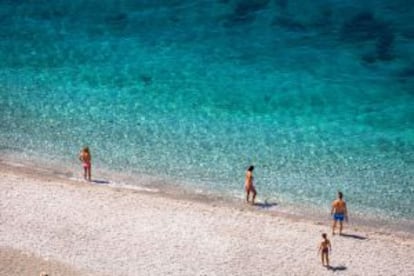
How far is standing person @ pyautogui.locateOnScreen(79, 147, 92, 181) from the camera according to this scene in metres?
33.4

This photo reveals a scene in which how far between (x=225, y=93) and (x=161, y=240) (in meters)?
15.0

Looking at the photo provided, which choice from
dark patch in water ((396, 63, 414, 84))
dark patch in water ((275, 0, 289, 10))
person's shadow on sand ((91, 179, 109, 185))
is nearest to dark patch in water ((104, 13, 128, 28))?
dark patch in water ((275, 0, 289, 10))

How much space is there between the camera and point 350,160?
116 feet

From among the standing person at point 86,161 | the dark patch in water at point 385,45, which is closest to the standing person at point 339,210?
the standing person at point 86,161

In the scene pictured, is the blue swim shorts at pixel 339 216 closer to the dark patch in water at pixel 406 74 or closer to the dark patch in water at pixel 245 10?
the dark patch in water at pixel 406 74

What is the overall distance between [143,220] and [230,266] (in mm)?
4520

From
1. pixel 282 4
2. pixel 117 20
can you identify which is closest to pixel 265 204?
pixel 282 4

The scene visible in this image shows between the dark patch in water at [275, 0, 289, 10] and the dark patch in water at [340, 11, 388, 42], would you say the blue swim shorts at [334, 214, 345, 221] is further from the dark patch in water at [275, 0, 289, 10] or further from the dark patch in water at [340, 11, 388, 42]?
the dark patch in water at [275, 0, 289, 10]

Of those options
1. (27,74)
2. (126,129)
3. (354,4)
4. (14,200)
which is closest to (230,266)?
(14,200)

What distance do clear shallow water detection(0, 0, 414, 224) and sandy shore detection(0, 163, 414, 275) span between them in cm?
281

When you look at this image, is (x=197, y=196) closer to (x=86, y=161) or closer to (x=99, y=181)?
(x=99, y=181)

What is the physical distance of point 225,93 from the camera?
42125mm

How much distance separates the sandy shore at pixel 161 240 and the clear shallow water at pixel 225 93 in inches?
110

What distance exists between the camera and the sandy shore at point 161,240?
27.2 m
